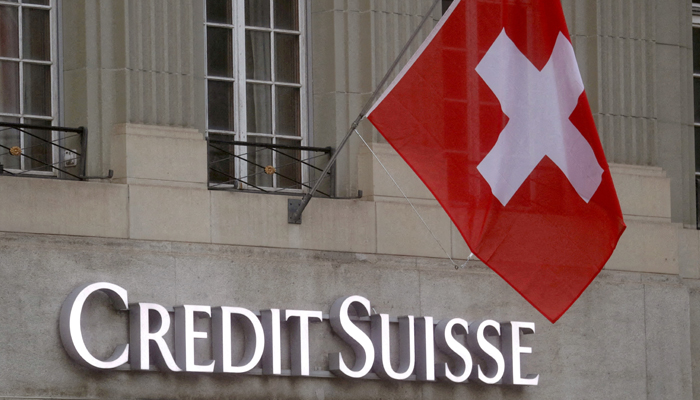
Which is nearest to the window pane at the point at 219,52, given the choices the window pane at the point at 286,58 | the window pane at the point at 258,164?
the window pane at the point at 286,58

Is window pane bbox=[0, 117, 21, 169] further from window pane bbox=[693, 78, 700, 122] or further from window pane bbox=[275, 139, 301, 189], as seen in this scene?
window pane bbox=[693, 78, 700, 122]

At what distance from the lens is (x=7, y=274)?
1276 centimetres

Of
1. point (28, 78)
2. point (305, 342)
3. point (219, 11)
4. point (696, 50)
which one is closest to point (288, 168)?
point (219, 11)

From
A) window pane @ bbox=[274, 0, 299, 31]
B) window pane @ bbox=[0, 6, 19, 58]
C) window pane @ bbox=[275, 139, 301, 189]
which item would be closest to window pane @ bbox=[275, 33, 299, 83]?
window pane @ bbox=[274, 0, 299, 31]

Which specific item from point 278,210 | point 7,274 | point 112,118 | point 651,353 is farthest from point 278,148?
point 651,353

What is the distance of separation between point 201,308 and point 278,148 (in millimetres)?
2232

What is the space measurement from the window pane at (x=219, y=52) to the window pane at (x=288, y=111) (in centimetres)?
62

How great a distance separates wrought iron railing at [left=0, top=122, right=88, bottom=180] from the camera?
13.6 metres

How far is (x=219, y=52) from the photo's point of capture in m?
15.1

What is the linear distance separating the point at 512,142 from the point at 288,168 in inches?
116

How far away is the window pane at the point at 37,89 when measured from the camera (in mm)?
13969

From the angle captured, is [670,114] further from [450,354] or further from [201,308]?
[201,308]

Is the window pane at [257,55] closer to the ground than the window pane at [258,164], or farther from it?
farther from it

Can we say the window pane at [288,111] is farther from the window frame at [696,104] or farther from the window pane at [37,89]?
the window frame at [696,104]
